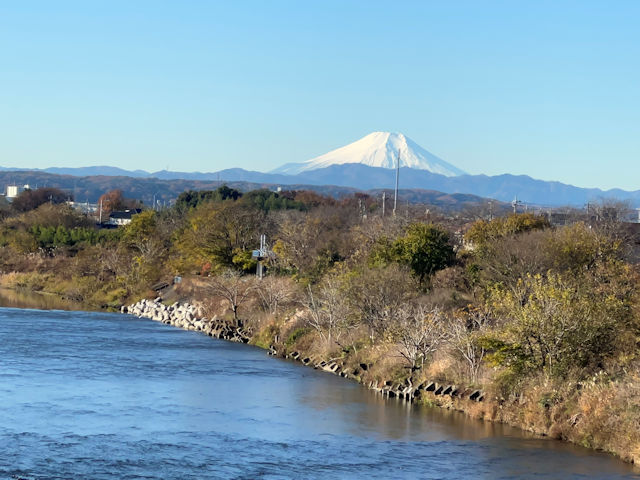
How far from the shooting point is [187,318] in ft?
186

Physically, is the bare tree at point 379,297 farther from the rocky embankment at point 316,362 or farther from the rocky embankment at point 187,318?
the rocky embankment at point 187,318

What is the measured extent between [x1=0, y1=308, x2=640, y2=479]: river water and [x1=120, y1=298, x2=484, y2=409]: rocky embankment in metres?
0.73

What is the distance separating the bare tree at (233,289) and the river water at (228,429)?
12112mm

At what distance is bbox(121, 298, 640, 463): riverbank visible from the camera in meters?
26.6

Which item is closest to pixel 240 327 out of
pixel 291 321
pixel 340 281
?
pixel 291 321

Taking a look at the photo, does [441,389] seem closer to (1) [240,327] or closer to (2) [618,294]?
(2) [618,294]

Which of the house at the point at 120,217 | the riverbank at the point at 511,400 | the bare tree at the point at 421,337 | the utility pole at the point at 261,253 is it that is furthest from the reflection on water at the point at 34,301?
the house at the point at 120,217

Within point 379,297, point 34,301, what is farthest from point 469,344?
point 34,301

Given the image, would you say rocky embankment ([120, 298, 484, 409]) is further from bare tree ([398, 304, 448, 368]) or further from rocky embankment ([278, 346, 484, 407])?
bare tree ([398, 304, 448, 368])

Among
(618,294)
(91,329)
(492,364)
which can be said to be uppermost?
(618,294)

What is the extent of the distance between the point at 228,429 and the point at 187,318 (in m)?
28.9

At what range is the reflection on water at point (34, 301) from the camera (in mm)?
64062

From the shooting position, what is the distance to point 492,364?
30.7 meters

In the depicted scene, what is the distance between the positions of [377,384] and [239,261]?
107ft
